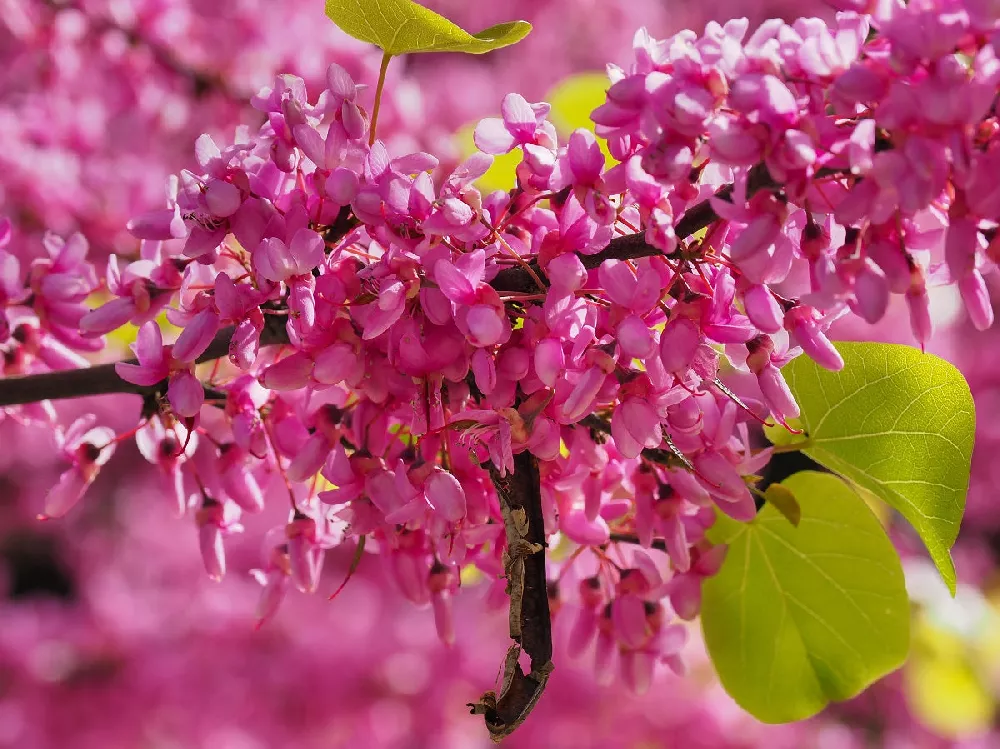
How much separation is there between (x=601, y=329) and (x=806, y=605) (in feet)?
1.56

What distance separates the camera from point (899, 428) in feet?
3.06

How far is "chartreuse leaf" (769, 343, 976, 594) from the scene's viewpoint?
0.89m

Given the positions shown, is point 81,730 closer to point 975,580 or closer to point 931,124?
point 931,124

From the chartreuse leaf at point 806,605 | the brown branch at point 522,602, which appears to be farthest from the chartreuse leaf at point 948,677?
Answer: the brown branch at point 522,602

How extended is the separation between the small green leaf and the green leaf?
1.47 ft

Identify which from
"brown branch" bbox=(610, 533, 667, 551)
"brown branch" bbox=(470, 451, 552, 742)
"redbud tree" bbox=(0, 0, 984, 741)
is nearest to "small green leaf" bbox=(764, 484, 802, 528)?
"redbud tree" bbox=(0, 0, 984, 741)

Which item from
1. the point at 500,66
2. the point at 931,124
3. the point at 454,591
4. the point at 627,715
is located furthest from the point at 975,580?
the point at 931,124

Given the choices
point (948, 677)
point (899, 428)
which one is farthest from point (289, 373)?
point (948, 677)

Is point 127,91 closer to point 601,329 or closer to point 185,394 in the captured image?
point 185,394

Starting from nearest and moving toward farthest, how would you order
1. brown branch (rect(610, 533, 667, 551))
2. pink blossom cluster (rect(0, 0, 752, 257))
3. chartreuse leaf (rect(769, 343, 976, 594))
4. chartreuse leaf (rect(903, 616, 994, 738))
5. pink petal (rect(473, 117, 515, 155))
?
pink petal (rect(473, 117, 515, 155)) → chartreuse leaf (rect(769, 343, 976, 594)) → brown branch (rect(610, 533, 667, 551)) → pink blossom cluster (rect(0, 0, 752, 257)) → chartreuse leaf (rect(903, 616, 994, 738))

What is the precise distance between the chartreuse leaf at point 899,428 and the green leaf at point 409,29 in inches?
16.1

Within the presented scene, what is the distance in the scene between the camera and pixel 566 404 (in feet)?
2.35

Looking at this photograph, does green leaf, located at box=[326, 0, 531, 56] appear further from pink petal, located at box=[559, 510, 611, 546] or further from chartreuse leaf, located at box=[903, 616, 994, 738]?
chartreuse leaf, located at box=[903, 616, 994, 738]

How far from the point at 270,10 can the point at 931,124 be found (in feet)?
6.95
